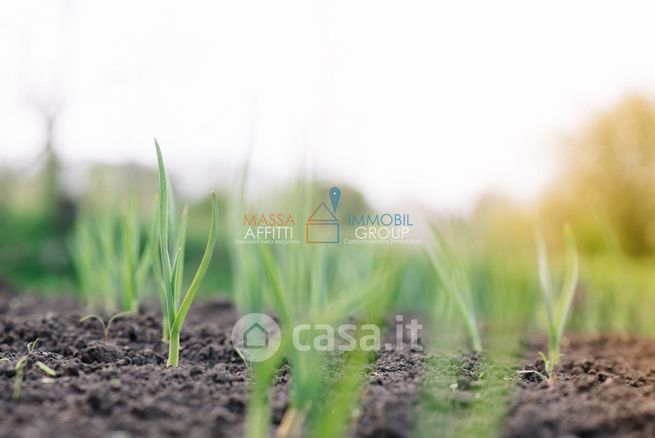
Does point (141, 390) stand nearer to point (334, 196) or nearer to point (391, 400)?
point (391, 400)

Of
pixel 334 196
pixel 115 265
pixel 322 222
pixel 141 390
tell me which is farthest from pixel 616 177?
pixel 141 390

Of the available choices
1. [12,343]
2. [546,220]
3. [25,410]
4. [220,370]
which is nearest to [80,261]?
[12,343]

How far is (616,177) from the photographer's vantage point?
11938 mm

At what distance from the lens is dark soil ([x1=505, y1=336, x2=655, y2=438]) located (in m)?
1.18

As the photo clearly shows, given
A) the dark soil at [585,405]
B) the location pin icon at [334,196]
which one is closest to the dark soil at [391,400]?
the dark soil at [585,405]

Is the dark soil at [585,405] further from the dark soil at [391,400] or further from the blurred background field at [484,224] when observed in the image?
the blurred background field at [484,224]

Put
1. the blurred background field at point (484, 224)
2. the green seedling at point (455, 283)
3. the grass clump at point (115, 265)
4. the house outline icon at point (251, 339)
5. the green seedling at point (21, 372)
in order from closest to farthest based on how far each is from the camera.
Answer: the green seedling at point (21, 372)
the house outline icon at point (251, 339)
the green seedling at point (455, 283)
the grass clump at point (115, 265)
the blurred background field at point (484, 224)

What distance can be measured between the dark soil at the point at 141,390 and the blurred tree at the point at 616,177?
10427mm

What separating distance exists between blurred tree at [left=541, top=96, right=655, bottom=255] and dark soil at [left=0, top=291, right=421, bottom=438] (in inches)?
410

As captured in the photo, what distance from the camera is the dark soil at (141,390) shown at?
111 centimetres

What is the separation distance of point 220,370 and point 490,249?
220 cm

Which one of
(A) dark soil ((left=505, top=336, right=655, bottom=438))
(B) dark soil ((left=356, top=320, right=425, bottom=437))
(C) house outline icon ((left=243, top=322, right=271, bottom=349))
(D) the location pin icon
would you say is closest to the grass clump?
(C) house outline icon ((left=243, top=322, right=271, bottom=349))

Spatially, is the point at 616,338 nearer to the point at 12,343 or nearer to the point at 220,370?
the point at 220,370

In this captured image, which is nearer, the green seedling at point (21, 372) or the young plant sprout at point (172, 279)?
the green seedling at point (21, 372)
